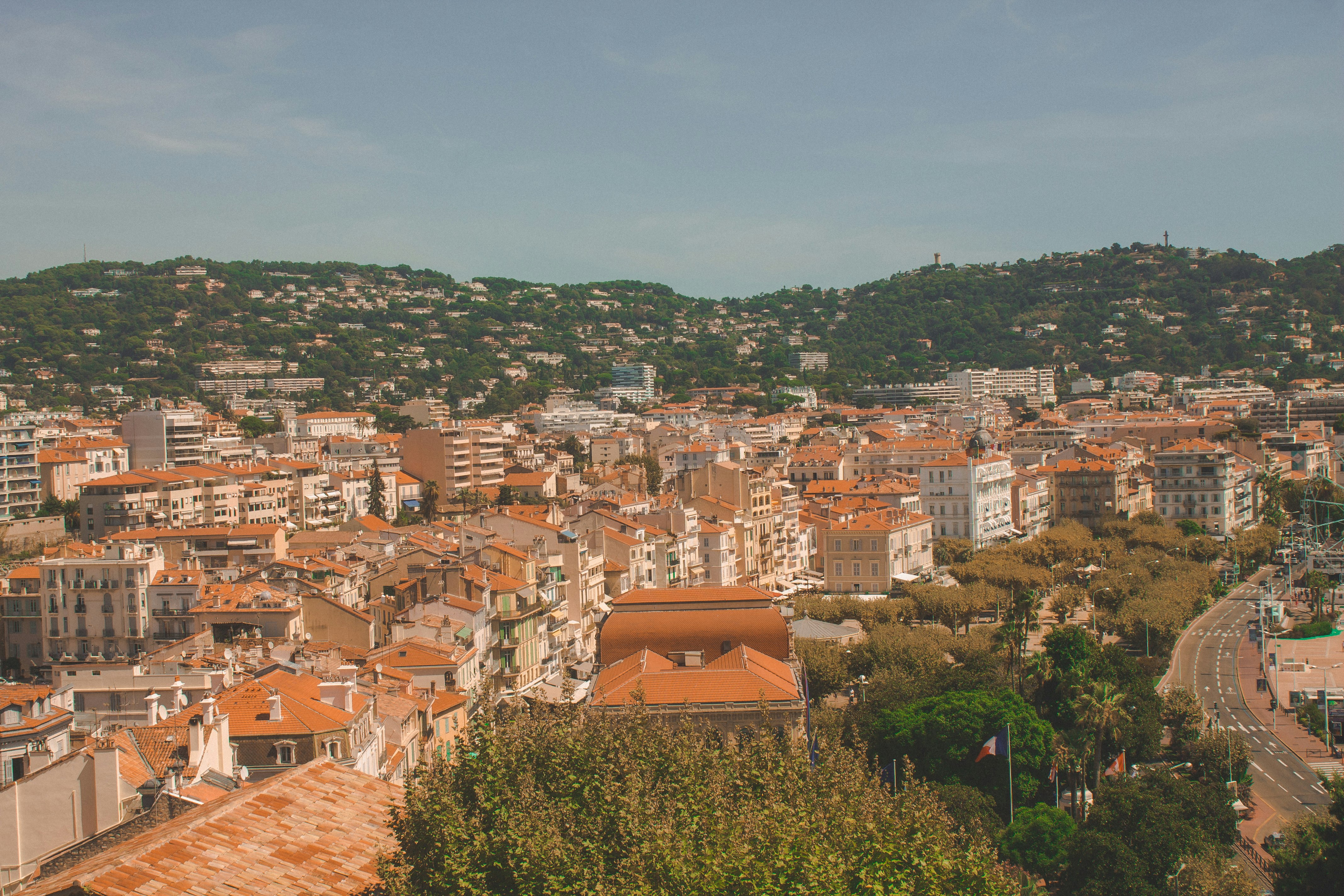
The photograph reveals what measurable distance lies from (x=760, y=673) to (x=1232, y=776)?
17.0 m

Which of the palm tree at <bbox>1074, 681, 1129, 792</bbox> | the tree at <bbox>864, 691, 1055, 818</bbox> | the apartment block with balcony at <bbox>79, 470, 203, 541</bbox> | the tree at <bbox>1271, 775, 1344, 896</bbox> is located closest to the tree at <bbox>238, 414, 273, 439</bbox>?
the apartment block with balcony at <bbox>79, 470, 203, 541</bbox>

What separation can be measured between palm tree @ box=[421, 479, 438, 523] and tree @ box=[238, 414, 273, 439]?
1449 inches

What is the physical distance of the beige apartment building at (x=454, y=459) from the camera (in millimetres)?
105812

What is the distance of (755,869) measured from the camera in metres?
14.4

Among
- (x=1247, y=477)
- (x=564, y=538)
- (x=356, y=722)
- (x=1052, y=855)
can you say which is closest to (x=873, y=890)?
(x=356, y=722)

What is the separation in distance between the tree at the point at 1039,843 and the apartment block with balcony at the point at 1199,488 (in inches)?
2964

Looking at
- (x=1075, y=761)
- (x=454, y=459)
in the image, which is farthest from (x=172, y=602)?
(x=454, y=459)

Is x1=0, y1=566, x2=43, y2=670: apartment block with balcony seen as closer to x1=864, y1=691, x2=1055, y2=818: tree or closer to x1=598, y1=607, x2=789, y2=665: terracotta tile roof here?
x1=598, y1=607, x2=789, y2=665: terracotta tile roof

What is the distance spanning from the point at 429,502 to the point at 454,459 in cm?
1710

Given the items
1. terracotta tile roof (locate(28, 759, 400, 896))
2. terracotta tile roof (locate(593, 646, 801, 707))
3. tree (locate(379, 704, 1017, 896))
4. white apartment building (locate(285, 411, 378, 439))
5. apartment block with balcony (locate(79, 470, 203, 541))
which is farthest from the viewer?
white apartment building (locate(285, 411, 378, 439))

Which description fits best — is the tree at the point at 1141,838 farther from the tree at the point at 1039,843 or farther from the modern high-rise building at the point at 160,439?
the modern high-rise building at the point at 160,439

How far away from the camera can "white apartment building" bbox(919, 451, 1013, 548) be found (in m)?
93.9

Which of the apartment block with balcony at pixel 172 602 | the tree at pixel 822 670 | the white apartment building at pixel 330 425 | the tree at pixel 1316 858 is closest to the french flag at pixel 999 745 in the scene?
the tree at pixel 1316 858

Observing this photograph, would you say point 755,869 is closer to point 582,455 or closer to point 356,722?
point 356,722
